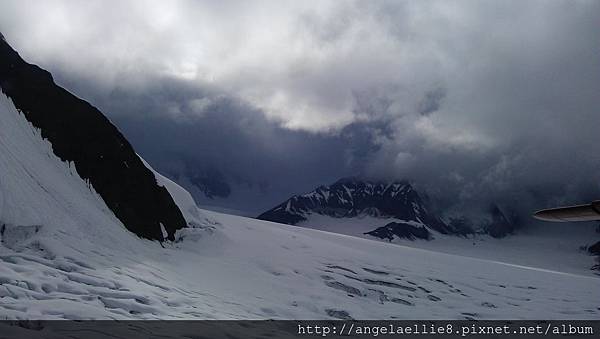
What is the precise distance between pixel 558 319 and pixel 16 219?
24336mm

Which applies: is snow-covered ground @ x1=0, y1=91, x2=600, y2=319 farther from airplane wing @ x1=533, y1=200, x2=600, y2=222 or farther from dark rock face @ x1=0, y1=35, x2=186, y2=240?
airplane wing @ x1=533, y1=200, x2=600, y2=222

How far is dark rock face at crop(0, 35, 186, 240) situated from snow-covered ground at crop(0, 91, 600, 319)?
1.01m

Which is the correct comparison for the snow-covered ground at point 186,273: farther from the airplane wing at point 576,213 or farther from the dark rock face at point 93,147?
the airplane wing at point 576,213

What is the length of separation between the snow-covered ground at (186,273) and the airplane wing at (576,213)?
8884 millimetres

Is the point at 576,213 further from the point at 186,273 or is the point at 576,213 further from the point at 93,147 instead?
the point at 93,147

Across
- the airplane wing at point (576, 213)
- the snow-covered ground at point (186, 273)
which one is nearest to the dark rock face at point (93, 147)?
the snow-covered ground at point (186, 273)

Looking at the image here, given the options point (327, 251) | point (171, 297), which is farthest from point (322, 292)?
point (327, 251)

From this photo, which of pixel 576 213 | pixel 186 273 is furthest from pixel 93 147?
pixel 576 213

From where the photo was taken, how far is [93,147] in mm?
23750

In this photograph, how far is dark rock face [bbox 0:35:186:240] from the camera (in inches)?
848

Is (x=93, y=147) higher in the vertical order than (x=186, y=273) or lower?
higher

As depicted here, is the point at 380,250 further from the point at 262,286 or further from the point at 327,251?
the point at 262,286

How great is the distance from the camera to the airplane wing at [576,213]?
2.66 m

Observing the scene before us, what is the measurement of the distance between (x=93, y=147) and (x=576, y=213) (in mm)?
24426
